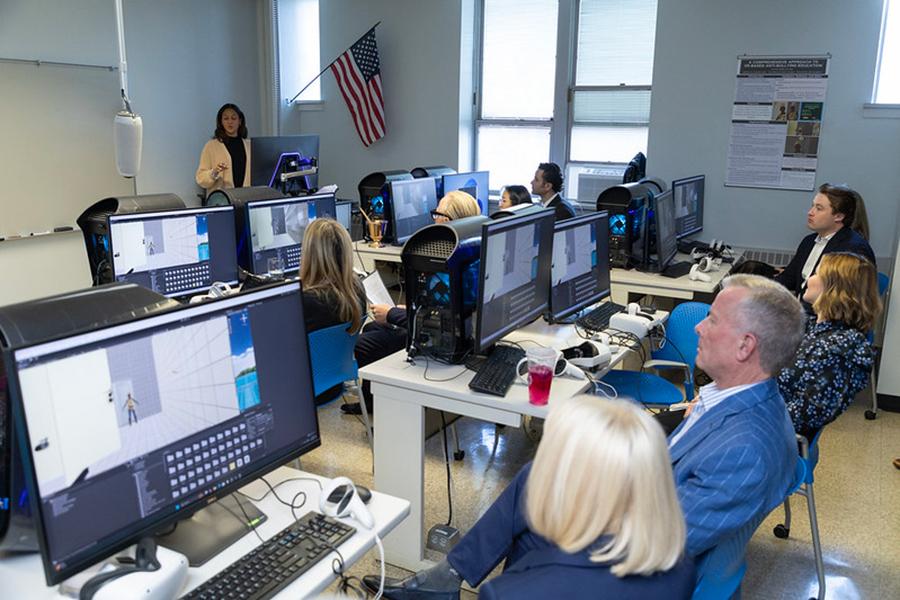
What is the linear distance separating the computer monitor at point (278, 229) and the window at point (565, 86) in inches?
124

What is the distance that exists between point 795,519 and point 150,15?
6.31 metres

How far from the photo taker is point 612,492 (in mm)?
1233

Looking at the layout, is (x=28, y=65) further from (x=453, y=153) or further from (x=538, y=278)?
(x=538, y=278)

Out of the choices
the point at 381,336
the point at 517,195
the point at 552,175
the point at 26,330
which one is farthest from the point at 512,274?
the point at 552,175

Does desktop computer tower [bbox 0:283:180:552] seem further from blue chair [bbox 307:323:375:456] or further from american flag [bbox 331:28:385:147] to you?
american flag [bbox 331:28:385:147]

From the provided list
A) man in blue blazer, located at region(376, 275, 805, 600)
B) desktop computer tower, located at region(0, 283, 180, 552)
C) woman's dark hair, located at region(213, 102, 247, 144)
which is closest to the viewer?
desktop computer tower, located at region(0, 283, 180, 552)

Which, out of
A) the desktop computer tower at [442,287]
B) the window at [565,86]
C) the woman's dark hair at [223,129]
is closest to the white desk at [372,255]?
the woman's dark hair at [223,129]

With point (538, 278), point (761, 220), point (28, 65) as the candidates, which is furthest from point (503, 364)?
point (28, 65)

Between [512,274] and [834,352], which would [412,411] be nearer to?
[512,274]

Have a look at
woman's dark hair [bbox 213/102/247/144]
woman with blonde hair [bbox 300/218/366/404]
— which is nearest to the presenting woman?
woman's dark hair [bbox 213/102/247/144]

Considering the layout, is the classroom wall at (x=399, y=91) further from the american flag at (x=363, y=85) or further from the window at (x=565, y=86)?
the window at (x=565, y=86)

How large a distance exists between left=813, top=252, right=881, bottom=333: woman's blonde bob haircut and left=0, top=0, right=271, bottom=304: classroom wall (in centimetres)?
536

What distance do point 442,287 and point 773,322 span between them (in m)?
1.14

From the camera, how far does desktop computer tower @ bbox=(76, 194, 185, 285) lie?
3.33m
